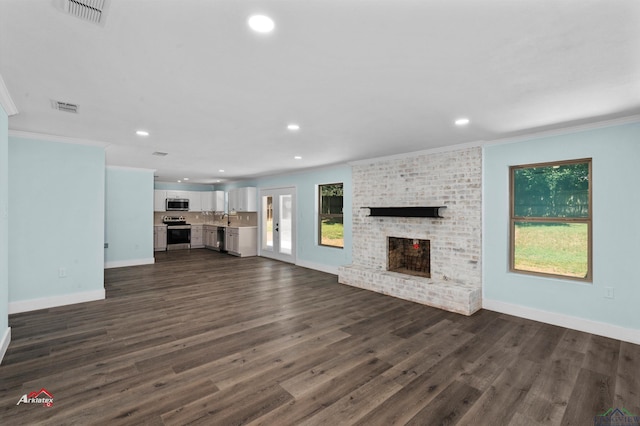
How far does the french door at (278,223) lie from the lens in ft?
27.5

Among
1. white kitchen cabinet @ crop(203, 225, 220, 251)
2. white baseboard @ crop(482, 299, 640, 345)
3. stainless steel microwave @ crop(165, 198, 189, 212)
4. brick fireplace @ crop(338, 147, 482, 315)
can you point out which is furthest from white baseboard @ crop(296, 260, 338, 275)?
stainless steel microwave @ crop(165, 198, 189, 212)

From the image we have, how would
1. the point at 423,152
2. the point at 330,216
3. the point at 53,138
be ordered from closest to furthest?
the point at 53,138 → the point at 423,152 → the point at 330,216

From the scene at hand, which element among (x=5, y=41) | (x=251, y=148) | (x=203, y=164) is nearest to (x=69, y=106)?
(x=5, y=41)

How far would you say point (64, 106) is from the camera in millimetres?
3184

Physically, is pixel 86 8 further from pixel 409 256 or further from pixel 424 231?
pixel 409 256

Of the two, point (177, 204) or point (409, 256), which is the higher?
point (177, 204)

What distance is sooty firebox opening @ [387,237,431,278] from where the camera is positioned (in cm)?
550

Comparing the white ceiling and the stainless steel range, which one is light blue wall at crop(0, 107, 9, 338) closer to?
the white ceiling

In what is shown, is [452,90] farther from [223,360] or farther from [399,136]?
[223,360]

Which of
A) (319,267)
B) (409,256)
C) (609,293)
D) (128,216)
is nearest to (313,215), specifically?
(319,267)

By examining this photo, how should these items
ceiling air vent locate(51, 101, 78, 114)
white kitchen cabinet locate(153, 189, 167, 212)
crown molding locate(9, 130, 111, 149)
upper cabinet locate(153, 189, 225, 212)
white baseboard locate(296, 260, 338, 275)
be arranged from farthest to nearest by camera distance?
1. upper cabinet locate(153, 189, 225, 212)
2. white kitchen cabinet locate(153, 189, 167, 212)
3. white baseboard locate(296, 260, 338, 275)
4. crown molding locate(9, 130, 111, 149)
5. ceiling air vent locate(51, 101, 78, 114)

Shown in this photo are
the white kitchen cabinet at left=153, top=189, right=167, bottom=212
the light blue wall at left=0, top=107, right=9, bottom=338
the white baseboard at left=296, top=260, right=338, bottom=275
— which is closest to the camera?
the light blue wall at left=0, top=107, right=9, bottom=338

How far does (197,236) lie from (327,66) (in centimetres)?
1084

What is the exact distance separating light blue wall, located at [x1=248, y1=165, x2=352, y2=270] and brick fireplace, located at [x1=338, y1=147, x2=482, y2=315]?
0.33 m
